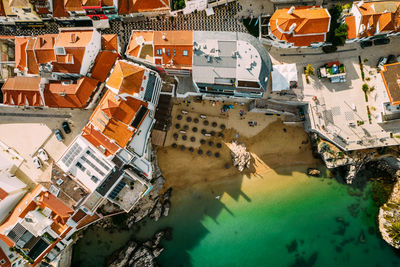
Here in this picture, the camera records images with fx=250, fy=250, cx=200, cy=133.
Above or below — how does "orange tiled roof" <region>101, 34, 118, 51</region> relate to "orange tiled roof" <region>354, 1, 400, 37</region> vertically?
below

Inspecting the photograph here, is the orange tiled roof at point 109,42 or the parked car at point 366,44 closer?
the orange tiled roof at point 109,42

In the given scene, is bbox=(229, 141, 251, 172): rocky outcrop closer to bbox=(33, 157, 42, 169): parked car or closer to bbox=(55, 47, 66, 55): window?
bbox=(55, 47, 66, 55): window

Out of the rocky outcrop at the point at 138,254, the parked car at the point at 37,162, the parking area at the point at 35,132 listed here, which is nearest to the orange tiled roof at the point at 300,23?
the parking area at the point at 35,132

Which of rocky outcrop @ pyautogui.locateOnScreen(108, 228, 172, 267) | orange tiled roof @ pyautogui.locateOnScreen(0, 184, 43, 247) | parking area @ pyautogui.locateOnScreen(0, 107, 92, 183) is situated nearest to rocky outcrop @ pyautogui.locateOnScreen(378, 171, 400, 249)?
rocky outcrop @ pyautogui.locateOnScreen(108, 228, 172, 267)

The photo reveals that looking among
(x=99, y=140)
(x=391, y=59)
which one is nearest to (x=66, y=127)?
(x=99, y=140)

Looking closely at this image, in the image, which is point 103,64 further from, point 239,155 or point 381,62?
point 381,62

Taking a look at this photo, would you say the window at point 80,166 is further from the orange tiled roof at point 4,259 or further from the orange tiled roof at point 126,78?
the orange tiled roof at point 4,259
